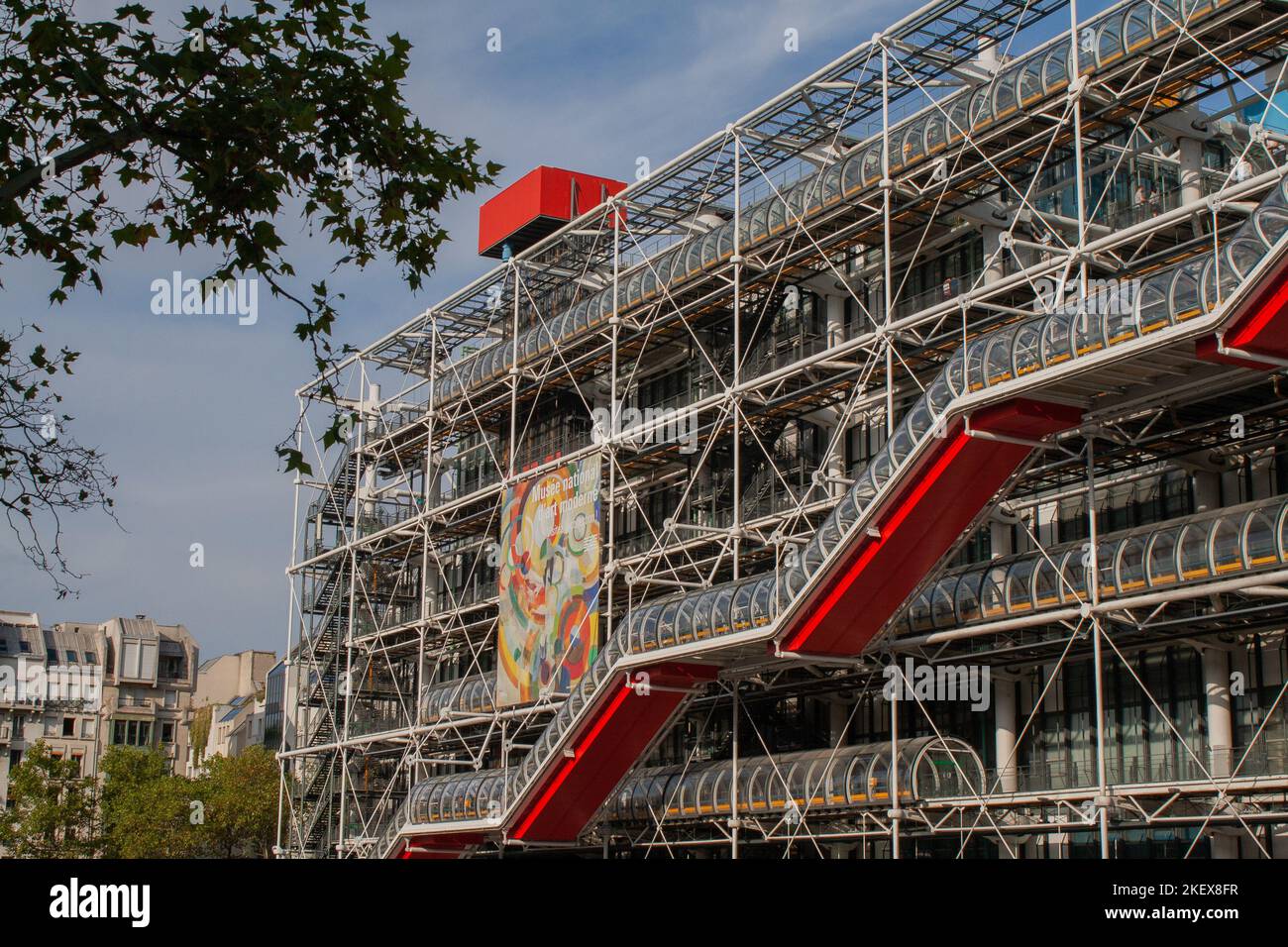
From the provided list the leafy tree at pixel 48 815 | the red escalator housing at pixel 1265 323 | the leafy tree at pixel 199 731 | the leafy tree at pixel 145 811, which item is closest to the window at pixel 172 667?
the leafy tree at pixel 199 731

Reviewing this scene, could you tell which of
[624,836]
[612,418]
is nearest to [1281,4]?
[612,418]

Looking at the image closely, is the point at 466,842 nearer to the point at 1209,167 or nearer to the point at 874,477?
the point at 874,477

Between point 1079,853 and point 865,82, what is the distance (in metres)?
15.3

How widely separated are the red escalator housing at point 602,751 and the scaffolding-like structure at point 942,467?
0.43ft

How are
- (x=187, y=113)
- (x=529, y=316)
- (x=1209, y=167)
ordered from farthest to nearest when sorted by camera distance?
(x=529, y=316) → (x=1209, y=167) → (x=187, y=113)

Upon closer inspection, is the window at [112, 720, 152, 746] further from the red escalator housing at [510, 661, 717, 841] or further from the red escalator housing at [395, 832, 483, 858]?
the red escalator housing at [510, 661, 717, 841]

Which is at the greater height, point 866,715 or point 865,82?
point 865,82

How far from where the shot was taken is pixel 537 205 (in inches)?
1916

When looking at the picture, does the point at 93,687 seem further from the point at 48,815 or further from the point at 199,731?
the point at 48,815

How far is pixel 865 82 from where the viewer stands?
1297 inches

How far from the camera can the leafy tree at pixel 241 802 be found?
62062 mm

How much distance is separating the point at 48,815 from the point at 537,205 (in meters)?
28.6

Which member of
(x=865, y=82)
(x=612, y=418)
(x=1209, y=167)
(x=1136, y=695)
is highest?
(x=865, y=82)

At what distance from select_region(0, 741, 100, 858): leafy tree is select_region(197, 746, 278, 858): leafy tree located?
14.0ft
